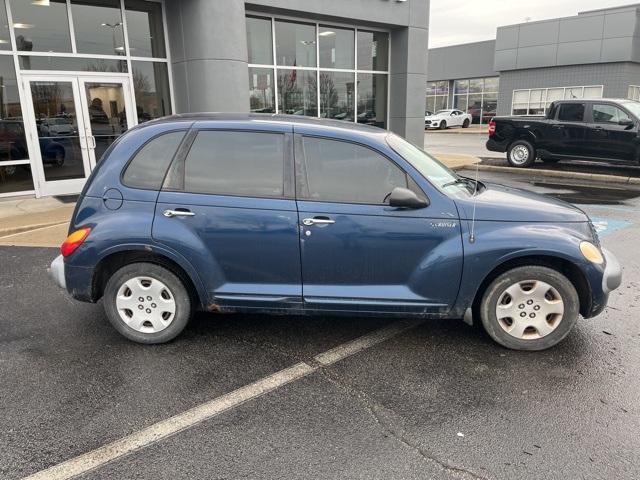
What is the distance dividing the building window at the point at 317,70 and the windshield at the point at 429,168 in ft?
28.5

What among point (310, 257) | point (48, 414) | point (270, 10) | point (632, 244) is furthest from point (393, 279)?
point (270, 10)

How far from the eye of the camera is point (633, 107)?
41.9 feet

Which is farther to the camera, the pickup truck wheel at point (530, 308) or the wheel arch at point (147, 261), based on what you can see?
the wheel arch at point (147, 261)

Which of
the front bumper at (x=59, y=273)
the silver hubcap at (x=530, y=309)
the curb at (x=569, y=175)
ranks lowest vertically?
the curb at (x=569, y=175)

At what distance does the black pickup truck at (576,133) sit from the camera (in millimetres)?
12562

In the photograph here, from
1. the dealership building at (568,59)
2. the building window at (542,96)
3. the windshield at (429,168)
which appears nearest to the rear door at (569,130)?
Result: the windshield at (429,168)

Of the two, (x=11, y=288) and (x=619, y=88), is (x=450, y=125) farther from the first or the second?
(x=11, y=288)

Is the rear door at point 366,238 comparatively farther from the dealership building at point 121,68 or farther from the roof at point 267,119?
the dealership building at point 121,68

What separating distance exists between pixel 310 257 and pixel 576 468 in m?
2.12

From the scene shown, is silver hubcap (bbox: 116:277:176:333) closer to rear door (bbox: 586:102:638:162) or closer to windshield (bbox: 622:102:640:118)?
rear door (bbox: 586:102:638:162)

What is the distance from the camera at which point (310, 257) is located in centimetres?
383

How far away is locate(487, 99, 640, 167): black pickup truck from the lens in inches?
495

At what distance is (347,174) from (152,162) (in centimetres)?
152

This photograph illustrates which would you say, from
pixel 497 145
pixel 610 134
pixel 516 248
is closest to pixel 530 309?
pixel 516 248
